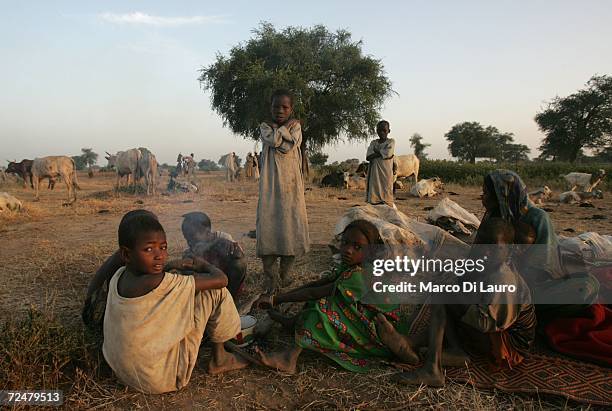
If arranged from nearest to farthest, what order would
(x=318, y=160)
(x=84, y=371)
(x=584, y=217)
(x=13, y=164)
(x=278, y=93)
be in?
1. (x=84, y=371)
2. (x=278, y=93)
3. (x=584, y=217)
4. (x=13, y=164)
5. (x=318, y=160)

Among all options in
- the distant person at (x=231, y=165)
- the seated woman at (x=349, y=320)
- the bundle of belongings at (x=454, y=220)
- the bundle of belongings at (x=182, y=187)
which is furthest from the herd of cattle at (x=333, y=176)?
the seated woman at (x=349, y=320)

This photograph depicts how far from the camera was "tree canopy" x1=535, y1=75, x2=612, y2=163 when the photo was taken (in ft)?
88.9

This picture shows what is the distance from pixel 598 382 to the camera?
2213mm

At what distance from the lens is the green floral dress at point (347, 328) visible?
2502mm

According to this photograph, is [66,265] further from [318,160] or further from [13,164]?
[318,160]

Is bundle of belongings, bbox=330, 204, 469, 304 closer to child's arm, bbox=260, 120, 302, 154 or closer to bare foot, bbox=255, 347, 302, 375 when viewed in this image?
child's arm, bbox=260, 120, 302, 154

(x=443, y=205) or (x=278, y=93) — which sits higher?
(x=278, y=93)

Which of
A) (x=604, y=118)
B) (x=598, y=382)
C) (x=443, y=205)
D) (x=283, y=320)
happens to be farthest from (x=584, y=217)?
(x=604, y=118)

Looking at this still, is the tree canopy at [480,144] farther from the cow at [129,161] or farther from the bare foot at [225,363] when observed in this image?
the bare foot at [225,363]

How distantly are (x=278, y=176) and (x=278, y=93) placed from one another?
0.76 metres

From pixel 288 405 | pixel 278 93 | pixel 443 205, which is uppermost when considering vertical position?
pixel 278 93

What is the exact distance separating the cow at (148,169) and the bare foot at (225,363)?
12.0 metres

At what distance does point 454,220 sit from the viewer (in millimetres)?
5672

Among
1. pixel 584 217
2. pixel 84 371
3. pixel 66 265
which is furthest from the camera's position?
pixel 584 217
